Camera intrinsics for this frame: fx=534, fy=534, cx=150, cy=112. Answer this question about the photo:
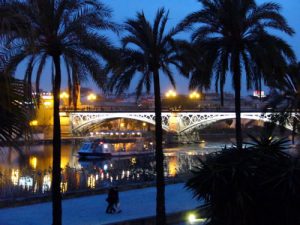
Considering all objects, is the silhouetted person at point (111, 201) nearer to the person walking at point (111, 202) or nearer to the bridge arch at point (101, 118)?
the person walking at point (111, 202)

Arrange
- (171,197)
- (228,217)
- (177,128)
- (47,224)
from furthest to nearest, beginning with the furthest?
(177,128)
(171,197)
(47,224)
(228,217)

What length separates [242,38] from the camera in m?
17.8

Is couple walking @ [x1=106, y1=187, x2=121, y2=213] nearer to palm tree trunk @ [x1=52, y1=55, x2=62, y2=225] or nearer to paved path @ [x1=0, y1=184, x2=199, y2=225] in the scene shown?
paved path @ [x1=0, y1=184, x2=199, y2=225]

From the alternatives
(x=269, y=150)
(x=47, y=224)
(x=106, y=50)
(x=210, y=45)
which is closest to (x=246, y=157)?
(x=269, y=150)

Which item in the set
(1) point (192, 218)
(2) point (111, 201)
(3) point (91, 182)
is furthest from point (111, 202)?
(3) point (91, 182)

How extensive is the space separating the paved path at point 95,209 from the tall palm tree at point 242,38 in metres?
3.75

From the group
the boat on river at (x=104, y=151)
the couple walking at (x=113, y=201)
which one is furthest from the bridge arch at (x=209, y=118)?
the couple walking at (x=113, y=201)

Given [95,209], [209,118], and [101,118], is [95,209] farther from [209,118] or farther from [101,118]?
[101,118]

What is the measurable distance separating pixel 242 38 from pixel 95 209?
299 inches

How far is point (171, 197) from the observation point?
832 inches

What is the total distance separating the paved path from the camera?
627 inches

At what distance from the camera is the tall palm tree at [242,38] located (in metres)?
17.4

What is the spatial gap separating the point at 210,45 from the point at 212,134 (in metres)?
106

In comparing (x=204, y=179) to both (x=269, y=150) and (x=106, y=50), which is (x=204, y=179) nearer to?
(x=269, y=150)
